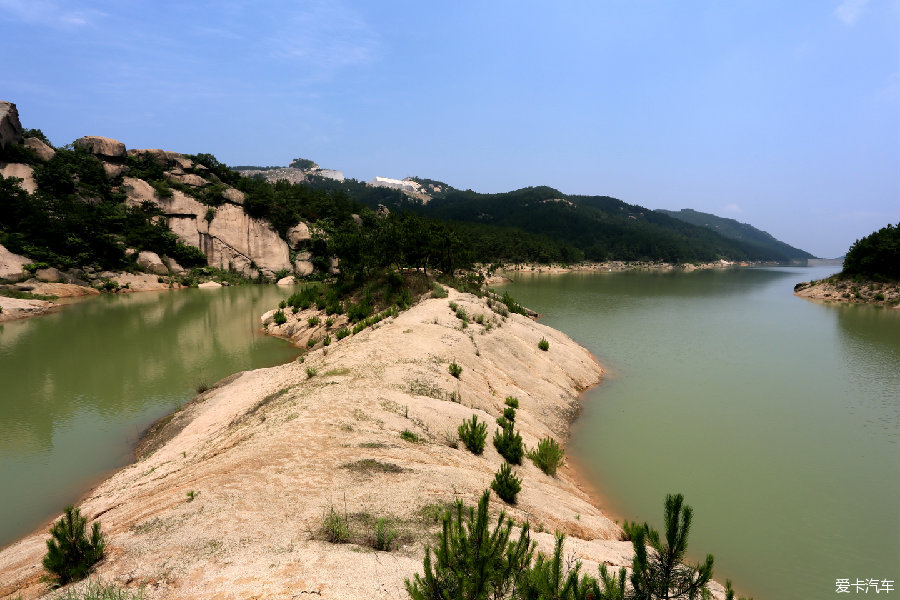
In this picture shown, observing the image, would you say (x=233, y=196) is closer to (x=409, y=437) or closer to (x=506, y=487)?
(x=409, y=437)

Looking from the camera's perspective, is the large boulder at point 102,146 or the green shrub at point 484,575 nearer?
the green shrub at point 484,575

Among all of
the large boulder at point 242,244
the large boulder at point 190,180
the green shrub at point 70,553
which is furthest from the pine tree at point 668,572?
the large boulder at point 190,180

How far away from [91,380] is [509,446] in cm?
1983

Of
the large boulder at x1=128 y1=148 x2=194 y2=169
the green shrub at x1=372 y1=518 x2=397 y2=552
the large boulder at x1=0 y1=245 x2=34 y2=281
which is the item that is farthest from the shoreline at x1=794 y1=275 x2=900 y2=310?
the large boulder at x1=128 y1=148 x2=194 y2=169

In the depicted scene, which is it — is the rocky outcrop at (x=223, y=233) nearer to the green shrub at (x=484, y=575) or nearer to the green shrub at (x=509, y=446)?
the green shrub at (x=509, y=446)

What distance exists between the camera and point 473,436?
978 cm

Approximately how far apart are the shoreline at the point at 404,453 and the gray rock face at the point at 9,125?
222 ft

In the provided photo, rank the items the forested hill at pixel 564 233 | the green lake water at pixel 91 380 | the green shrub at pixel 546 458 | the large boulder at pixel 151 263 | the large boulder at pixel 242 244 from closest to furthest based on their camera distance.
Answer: the green shrub at pixel 546 458, the green lake water at pixel 91 380, the large boulder at pixel 151 263, the large boulder at pixel 242 244, the forested hill at pixel 564 233

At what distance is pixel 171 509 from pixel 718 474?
12.7 m

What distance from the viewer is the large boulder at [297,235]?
70.2 metres

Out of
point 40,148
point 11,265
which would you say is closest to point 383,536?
point 11,265

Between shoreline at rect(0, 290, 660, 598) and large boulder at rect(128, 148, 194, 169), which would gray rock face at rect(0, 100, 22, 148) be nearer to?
large boulder at rect(128, 148, 194, 169)

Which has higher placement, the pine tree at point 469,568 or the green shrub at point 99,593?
the pine tree at point 469,568

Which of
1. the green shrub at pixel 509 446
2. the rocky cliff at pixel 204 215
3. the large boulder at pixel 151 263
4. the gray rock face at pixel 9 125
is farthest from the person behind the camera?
the rocky cliff at pixel 204 215
